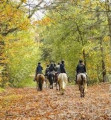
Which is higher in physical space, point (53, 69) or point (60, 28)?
point (60, 28)

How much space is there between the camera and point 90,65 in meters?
41.3

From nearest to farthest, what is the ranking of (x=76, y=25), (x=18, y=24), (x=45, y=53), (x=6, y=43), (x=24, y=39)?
1. (x=18, y=24)
2. (x=6, y=43)
3. (x=24, y=39)
4. (x=76, y=25)
5. (x=45, y=53)

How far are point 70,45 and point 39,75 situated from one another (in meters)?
12.6

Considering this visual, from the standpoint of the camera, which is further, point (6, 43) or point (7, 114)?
point (6, 43)

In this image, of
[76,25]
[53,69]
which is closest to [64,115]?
[53,69]

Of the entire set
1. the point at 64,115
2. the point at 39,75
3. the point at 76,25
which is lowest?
the point at 64,115

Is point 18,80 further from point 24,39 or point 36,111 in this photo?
point 36,111

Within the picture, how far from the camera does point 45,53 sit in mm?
72812

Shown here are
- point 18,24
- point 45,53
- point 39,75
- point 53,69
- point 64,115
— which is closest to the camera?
point 64,115

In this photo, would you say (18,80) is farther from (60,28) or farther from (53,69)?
(53,69)

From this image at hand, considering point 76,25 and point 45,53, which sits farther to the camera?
point 45,53

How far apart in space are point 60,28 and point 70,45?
99.1 inches


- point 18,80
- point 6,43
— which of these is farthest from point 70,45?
point 6,43

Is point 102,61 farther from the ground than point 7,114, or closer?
farther from the ground
